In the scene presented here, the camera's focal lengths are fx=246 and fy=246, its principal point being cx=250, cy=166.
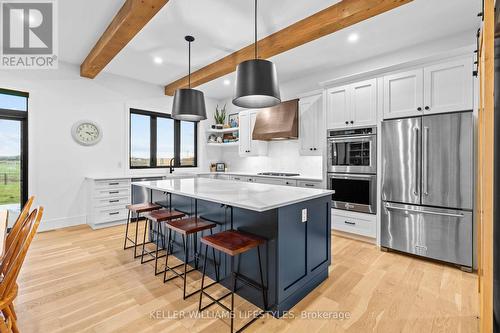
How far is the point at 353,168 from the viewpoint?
12.0ft

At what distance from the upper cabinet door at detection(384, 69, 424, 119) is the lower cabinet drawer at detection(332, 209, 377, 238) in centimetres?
145

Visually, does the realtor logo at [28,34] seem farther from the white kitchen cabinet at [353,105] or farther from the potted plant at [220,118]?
the white kitchen cabinet at [353,105]

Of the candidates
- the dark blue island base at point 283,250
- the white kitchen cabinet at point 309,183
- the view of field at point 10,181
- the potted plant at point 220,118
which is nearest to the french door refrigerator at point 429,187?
the white kitchen cabinet at point 309,183

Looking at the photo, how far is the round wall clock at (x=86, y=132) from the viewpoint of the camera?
14.7 ft

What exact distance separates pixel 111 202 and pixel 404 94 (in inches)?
196

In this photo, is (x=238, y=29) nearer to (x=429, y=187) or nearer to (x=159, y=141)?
(x=429, y=187)

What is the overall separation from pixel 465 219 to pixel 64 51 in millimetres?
5971

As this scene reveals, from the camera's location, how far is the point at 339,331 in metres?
1.82

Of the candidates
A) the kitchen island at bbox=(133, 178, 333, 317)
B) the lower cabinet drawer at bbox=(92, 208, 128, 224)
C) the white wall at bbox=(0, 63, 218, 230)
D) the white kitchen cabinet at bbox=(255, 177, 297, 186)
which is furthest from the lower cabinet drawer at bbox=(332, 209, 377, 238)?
the white wall at bbox=(0, 63, 218, 230)

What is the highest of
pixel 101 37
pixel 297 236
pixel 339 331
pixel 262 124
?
pixel 101 37

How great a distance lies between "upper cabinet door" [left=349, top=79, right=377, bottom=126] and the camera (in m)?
3.46

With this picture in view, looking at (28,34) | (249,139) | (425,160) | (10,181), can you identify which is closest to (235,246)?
(425,160)

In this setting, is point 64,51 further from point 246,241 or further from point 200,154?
point 246,241

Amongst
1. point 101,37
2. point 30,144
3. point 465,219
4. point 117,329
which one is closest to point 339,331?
point 117,329
